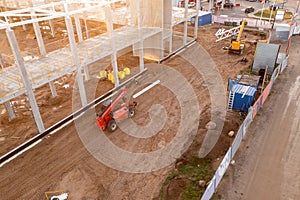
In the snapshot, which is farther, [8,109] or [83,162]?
[8,109]

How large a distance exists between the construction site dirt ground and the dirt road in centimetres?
154

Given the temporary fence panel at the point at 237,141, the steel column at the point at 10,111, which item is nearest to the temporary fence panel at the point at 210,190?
the temporary fence panel at the point at 237,141

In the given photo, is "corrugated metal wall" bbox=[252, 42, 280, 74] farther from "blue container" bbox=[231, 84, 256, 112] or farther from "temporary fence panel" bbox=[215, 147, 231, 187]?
"temporary fence panel" bbox=[215, 147, 231, 187]

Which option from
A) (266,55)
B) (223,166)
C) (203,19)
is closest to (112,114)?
(223,166)

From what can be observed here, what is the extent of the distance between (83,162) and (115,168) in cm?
207

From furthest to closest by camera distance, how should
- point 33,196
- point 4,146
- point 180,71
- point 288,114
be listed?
point 180,71 < point 288,114 < point 4,146 < point 33,196

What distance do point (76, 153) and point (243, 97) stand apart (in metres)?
12.4

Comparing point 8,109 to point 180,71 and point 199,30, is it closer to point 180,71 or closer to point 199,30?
point 180,71

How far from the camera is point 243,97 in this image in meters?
18.0

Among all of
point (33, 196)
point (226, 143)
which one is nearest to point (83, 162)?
point (33, 196)

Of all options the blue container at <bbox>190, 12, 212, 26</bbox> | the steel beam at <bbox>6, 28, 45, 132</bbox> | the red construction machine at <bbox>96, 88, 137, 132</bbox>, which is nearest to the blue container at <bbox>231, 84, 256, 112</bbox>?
the red construction machine at <bbox>96, 88, 137, 132</bbox>

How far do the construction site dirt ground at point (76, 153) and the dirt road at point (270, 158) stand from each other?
5.06 feet

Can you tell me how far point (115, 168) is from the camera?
14453mm

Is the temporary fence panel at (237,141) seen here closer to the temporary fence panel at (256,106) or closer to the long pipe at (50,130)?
the temporary fence panel at (256,106)
